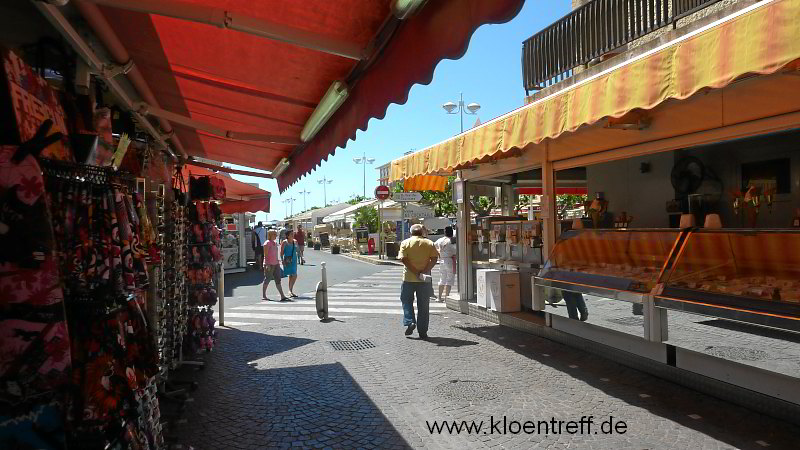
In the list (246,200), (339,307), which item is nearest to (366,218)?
(339,307)

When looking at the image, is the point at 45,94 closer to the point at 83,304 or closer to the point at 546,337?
the point at 83,304

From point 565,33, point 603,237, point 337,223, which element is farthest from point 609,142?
point 337,223

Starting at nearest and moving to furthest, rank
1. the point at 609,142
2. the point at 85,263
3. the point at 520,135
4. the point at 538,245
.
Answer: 1. the point at 85,263
2. the point at 520,135
3. the point at 609,142
4. the point at 538,245

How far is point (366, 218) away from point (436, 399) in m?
28.7

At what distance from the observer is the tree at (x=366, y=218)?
108 feet

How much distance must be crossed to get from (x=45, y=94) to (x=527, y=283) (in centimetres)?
751

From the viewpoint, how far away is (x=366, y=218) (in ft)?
110

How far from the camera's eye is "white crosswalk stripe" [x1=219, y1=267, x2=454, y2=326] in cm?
970

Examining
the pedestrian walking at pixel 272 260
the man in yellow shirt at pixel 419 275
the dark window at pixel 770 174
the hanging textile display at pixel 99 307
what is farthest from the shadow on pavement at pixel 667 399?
the pedestrian walking at pixel 272 260

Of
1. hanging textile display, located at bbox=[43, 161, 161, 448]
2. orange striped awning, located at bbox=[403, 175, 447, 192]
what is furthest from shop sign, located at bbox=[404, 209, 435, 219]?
hanging textile display, located at bbox=[43, 161, 161, 448]

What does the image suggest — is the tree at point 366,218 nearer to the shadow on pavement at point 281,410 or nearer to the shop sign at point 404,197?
the shop sign at point 404,197

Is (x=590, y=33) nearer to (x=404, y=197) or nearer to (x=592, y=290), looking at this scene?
(x=592, y=290)

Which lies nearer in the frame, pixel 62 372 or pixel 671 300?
pixel 62 372

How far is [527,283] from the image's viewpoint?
830cm
